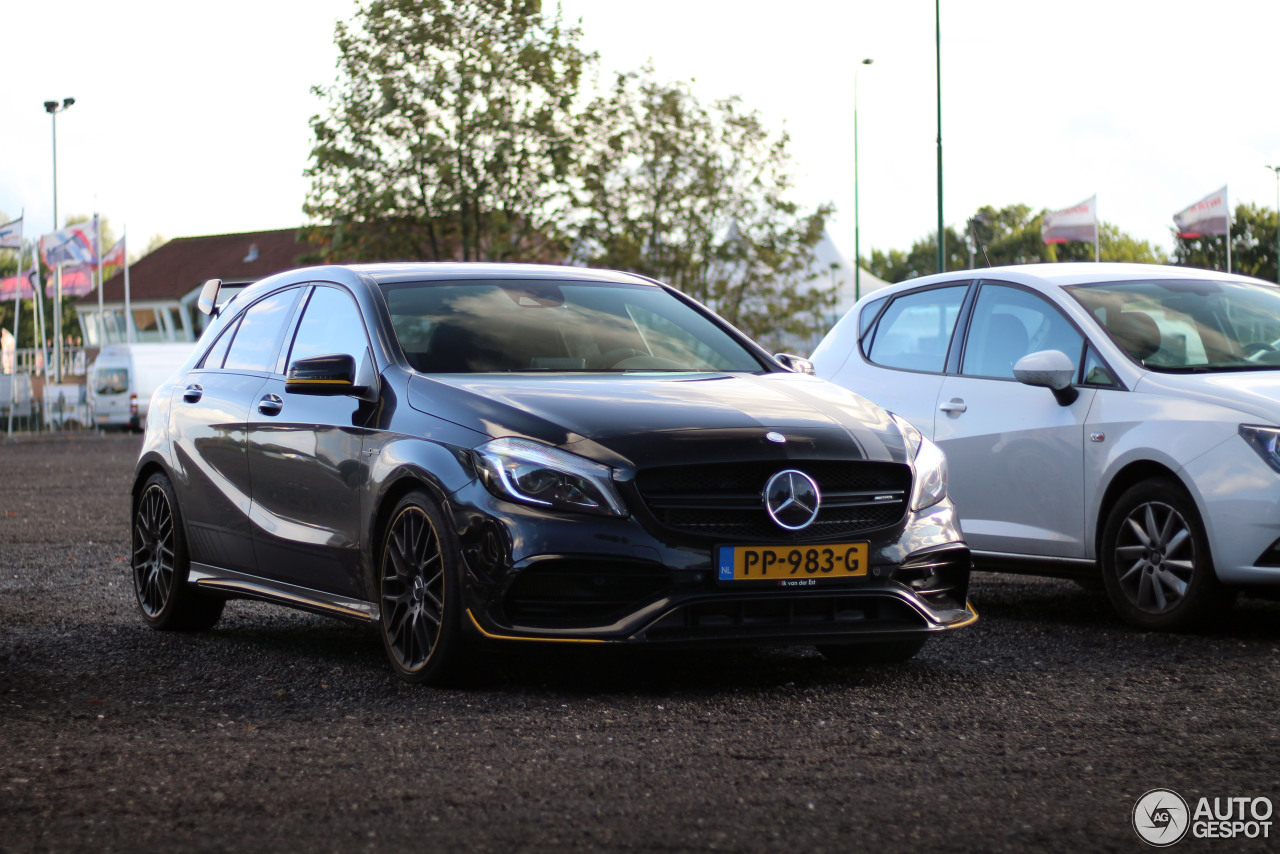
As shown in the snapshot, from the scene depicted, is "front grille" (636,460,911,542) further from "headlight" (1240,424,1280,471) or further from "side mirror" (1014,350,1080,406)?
"side mirror" (1014,350,1080,406)

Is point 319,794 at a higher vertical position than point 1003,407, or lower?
lower

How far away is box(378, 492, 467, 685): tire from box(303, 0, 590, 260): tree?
2624 cm

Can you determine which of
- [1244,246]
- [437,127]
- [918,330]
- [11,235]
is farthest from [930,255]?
[918,330]

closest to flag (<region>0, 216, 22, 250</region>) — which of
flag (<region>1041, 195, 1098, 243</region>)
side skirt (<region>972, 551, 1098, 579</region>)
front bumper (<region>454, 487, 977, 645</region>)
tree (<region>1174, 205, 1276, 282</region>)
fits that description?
flag (<region>1041, 195, 1098, 243</region>)

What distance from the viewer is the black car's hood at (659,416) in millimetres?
5273

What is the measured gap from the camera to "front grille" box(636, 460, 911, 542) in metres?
5.22

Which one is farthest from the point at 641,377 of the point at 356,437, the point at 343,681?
the point at 343,681

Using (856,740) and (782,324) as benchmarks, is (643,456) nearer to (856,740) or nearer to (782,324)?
(856,740)

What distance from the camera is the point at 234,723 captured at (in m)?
5.10

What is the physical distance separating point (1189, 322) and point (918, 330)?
5.01 ft

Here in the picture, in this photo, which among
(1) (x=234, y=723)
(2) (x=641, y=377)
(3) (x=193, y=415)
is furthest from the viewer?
(3) (x=193, y=415)

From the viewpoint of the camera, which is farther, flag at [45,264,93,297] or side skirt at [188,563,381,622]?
flag at [45,264,93,297]

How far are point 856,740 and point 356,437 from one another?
2.25 meters

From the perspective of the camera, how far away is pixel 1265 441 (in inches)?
255
